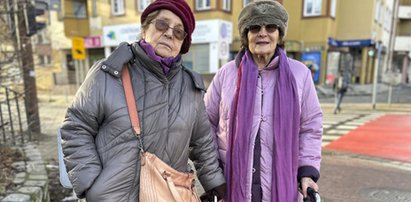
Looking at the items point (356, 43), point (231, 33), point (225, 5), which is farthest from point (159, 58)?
point (356, 43)

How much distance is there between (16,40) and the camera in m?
5.45

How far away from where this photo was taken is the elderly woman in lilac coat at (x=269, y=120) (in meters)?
2.05

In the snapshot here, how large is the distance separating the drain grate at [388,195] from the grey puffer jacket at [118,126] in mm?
3571

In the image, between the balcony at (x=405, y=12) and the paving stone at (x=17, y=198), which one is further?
the balcony at (x=405, y=12)

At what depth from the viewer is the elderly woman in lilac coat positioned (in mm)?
2049

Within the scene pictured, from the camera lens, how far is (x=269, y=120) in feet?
6.81

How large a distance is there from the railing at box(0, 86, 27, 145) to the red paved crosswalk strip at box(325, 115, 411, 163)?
5.98 metres

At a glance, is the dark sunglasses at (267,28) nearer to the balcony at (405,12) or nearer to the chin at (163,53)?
the chin at (163,53)

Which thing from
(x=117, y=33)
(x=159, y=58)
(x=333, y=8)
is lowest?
(x=159, y=58)

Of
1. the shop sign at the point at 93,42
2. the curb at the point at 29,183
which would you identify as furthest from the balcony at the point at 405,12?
the curb at the point at 29,183

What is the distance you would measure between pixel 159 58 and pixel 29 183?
9.50ft

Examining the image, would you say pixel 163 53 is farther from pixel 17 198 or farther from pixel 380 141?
pixel 380 141

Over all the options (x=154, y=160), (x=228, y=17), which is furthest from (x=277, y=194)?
(x=228, y=17)

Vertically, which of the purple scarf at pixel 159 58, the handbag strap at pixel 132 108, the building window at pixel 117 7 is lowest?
the handbag strap at pixel 132 108
